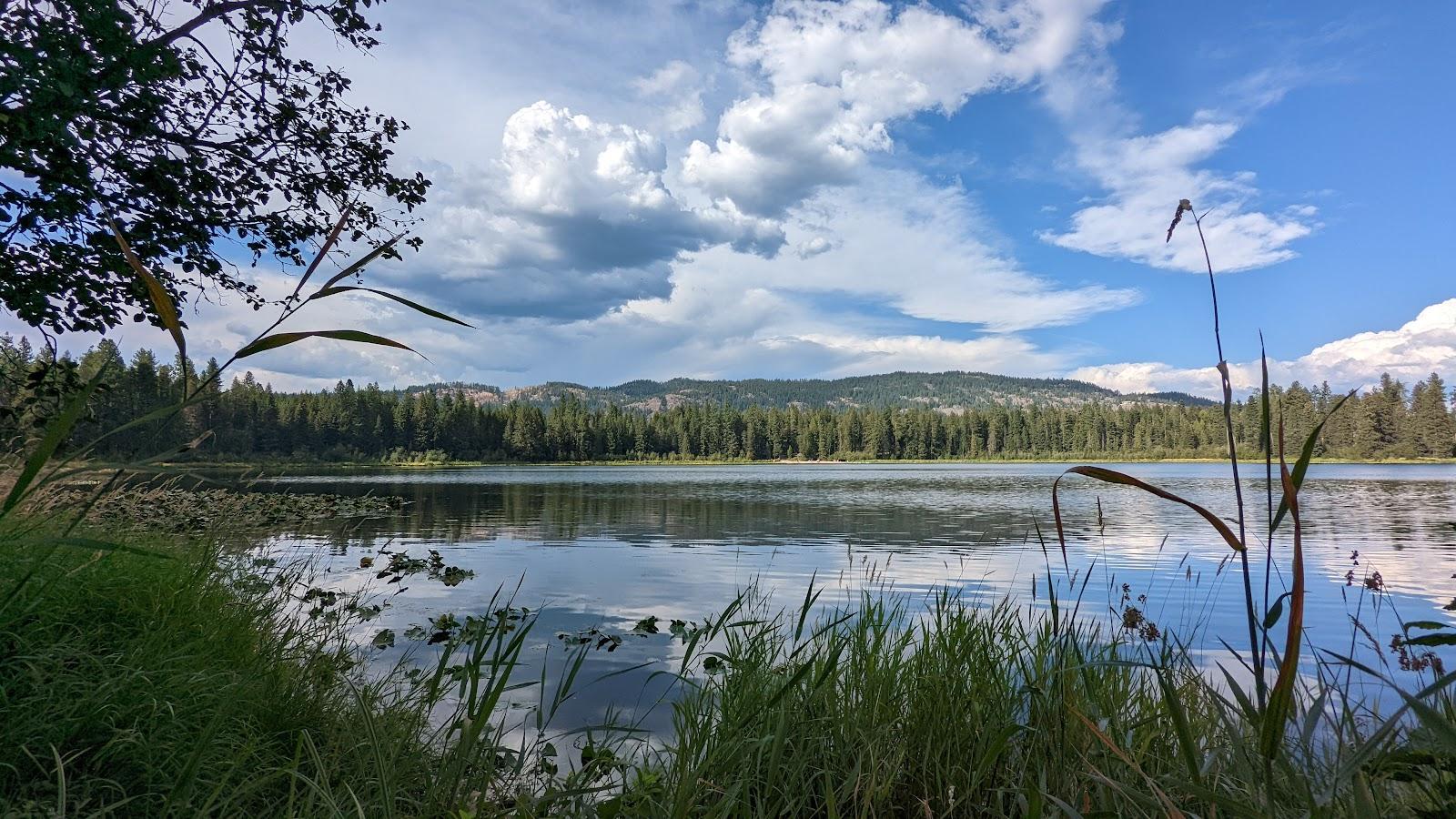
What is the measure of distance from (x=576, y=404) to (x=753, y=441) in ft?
128

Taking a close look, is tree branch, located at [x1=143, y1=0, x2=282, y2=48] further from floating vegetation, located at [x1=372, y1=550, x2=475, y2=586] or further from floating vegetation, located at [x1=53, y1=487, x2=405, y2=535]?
floating vegetation, located at [x1=372, y1=550, x2=475, y2=586]

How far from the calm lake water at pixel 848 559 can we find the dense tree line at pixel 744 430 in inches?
2167

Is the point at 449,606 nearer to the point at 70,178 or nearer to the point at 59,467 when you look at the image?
the point at 70,178

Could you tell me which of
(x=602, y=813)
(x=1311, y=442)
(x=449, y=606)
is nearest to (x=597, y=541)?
(x=449, y=606)

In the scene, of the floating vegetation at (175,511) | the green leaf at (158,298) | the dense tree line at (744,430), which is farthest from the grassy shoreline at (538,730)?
the dense tree line at (744,430)

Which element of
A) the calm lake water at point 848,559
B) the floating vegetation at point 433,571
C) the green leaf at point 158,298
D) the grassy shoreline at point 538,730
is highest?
the green leaf at point 158,298

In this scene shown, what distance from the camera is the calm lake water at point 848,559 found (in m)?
10.0

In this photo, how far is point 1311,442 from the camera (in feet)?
3.85

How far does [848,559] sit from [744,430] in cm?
14790

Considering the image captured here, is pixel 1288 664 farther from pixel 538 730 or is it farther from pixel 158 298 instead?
pixel 538 730

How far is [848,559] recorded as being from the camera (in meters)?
11.9

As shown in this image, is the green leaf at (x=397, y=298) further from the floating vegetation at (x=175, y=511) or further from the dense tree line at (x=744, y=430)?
the dense tree line at (x=744, y=430)

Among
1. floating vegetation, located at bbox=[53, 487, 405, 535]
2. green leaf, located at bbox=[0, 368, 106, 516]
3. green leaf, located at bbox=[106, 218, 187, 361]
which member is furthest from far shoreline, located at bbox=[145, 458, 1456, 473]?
green leaf, located at bbox=[106, 218, 187, 361]

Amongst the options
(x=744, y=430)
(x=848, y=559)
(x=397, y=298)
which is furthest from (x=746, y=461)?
(x=397, y=298)
